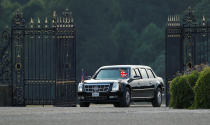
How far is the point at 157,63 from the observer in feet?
285

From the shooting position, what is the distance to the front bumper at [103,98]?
90.9ft

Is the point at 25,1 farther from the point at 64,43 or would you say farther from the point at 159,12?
the point at 64,43

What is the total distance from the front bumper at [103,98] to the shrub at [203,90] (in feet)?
13.2

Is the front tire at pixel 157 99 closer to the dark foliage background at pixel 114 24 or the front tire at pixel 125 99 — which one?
the front tire at pixel 125 99

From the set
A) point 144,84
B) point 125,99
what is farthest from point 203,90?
point 144,84

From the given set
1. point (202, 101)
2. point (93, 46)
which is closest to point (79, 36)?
point (93, 46)

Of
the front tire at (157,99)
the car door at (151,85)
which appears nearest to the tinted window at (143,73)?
the car door at (151,85)

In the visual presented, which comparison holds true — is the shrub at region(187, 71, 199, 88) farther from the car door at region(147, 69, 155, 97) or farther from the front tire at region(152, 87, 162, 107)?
the front tire at region(152, 87, 162, 107)

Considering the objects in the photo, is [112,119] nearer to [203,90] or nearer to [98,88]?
[203,90]

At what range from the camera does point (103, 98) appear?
91.4 ft

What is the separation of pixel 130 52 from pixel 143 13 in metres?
7.29

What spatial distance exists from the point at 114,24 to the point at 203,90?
80.0 m

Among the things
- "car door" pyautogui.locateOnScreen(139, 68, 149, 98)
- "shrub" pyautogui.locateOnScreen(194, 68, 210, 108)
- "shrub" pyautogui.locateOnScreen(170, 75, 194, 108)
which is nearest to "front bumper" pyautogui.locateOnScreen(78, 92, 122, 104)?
"car door" pyautogui.locateOnScreen(139, 68, 149, 98)

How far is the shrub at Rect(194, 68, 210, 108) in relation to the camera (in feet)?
78.6
